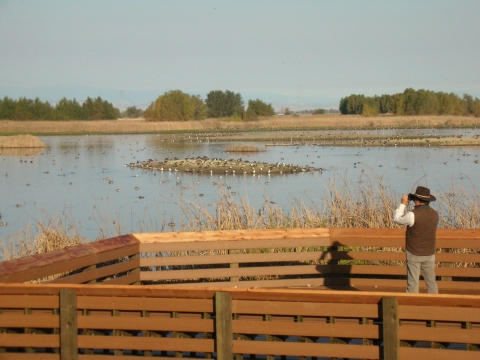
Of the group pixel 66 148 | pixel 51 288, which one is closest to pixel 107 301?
pixel 51 288

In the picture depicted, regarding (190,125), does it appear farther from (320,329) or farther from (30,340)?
(320,329)

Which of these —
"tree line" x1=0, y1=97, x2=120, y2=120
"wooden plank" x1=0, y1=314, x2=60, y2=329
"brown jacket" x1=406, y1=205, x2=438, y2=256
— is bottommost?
"wooden plank" x1=0, y1=314, x2=60, y2=329

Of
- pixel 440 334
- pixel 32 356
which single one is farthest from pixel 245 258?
pixel 440 334

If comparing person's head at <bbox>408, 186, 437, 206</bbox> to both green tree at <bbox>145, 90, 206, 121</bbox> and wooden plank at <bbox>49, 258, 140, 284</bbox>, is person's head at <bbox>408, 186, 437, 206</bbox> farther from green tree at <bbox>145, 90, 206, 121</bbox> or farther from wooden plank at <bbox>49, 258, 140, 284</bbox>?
green tree at <bbox>145, 90, 206, 121</bbox>

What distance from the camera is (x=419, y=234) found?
308 inches

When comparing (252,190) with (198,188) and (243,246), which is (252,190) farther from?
(243,246)

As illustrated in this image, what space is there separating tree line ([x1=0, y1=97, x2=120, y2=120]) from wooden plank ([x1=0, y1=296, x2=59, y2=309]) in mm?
112083

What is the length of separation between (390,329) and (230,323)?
1348mm

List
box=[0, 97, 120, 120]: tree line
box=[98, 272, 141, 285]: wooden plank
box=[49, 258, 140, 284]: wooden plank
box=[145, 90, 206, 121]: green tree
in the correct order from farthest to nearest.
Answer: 1. box=[145, 90, 206, 121]: green tree
2. box=[0, 97, 120, 120]: tree line
3. box=[98, 272, 141, 285]: wooden plank
4. box=[49, 258, 140, 284]: wooden plank

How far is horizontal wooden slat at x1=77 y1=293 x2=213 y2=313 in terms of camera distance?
6.04 m

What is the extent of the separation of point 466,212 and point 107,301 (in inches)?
389

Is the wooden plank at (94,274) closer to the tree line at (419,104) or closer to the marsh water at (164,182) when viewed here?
the marsh water at (164,182)

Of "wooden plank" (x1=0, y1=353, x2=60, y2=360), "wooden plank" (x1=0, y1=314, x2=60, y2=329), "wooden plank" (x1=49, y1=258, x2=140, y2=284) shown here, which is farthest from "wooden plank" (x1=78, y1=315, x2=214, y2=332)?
"wooden plank" (x1=49, y1=258, x2=140, y2=284)

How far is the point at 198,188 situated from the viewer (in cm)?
2950
